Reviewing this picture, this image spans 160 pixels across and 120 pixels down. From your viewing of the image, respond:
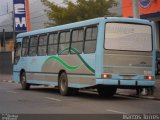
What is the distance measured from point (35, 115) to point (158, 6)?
52.7 feet

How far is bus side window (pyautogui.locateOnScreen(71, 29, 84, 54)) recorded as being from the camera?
19719 mm

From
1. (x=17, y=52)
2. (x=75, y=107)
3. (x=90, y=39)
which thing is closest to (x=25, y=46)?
(x=17, y=52)

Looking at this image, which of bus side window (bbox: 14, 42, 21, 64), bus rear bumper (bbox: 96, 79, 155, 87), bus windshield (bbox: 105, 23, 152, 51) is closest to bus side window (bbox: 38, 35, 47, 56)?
bus side window (bbox: 14, 42, 21, 64)

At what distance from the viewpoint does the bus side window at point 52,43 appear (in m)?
21.9

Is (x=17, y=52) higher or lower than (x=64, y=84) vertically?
higher

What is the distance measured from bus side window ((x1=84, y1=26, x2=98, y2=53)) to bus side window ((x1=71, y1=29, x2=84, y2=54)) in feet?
1.18

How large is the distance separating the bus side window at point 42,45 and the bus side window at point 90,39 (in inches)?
159

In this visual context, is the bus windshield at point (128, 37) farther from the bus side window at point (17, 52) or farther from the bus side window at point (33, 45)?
the bus side window at point (17, 52)

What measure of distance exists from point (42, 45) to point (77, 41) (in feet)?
12.1

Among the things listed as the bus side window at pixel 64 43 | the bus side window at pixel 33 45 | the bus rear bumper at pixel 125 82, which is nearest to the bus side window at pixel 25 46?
the bus side window at pixel 33 45

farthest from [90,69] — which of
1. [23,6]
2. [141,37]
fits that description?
[23,6]

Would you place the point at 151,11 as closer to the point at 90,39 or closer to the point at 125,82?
the point at 90,39

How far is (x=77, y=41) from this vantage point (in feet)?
65.7

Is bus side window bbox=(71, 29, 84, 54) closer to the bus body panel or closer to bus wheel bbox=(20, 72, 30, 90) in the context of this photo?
the bus body panel
